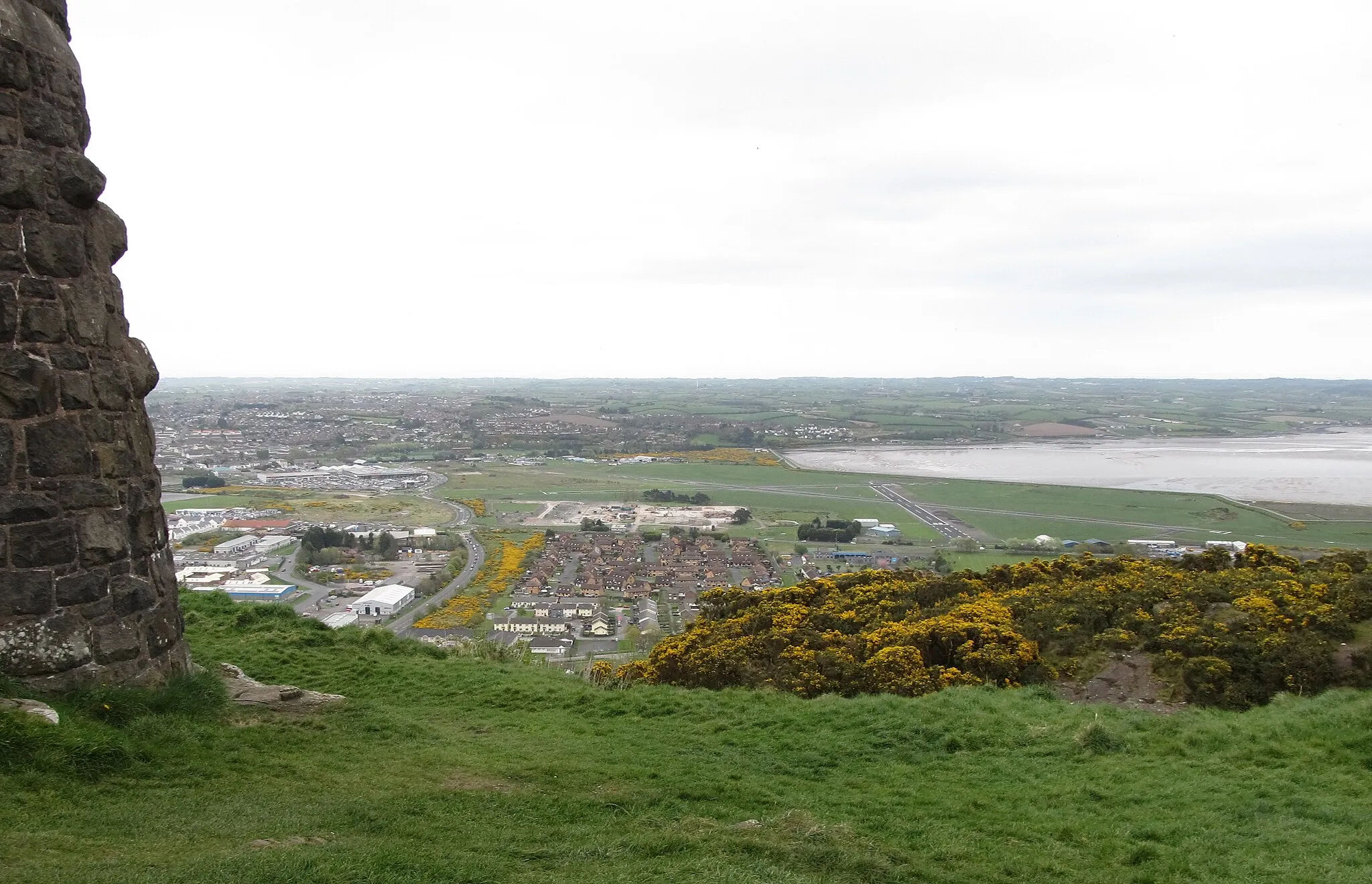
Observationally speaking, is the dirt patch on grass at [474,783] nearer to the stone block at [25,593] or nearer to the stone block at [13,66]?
the stone block at [25,593]

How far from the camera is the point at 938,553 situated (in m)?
34.4

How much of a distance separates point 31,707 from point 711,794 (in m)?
5.51

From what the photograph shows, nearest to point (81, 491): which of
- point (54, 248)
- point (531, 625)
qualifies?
point (54, 248)

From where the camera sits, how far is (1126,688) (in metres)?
10.2

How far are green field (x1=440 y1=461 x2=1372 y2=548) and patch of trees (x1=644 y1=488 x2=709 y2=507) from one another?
107 cm

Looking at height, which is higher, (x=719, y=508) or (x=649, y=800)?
(x=649, y=800)

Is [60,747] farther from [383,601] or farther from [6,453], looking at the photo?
[383,601]

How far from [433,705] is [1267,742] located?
943 cm

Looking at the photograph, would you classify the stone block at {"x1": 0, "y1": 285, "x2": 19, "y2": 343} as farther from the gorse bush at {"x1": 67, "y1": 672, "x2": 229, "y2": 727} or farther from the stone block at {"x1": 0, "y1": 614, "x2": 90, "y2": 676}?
the gorse bush at {"x1": 67, "y1": 672, "x2": 229, "y2": 727}

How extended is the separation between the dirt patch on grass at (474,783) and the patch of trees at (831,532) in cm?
3416

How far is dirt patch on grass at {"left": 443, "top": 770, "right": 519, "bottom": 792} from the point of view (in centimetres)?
676

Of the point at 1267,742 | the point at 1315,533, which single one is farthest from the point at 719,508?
the point at 1267,742

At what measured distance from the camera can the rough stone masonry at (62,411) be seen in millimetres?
6355

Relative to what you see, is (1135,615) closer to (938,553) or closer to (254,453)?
(938,553)
